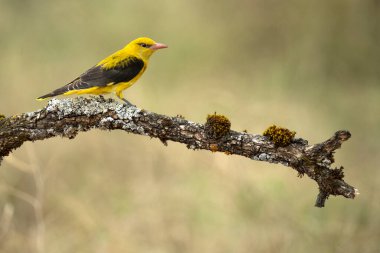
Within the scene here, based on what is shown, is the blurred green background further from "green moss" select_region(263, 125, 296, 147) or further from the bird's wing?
"green moss" select_region(263, 125, 296, 147)

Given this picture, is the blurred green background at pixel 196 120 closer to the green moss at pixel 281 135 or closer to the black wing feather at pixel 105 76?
the black wing feather at pixel 105 76

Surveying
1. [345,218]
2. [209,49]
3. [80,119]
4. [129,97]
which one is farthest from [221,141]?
[209,49]

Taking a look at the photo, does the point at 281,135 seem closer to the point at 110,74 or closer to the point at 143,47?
the point at 110,74

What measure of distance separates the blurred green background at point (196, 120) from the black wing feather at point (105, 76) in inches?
75.0

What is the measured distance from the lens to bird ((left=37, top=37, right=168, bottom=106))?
6.96 meters

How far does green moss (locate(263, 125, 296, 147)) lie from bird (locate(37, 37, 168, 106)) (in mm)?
1907

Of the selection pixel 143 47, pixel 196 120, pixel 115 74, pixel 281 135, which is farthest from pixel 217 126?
pixel 196 120

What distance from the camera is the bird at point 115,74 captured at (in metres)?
6.96

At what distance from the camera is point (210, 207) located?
1025 centimetres

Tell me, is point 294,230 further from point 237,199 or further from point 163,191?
point 163,191

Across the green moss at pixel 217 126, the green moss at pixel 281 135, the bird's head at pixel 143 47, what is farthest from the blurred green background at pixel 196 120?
the green moss at pixel 281 135

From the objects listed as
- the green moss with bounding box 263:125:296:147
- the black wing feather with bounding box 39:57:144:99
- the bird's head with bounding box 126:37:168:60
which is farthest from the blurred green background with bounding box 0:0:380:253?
the green moss with bounding box 263:125:296:147

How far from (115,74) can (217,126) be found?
6.09 ft

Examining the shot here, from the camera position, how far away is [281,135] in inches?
224
